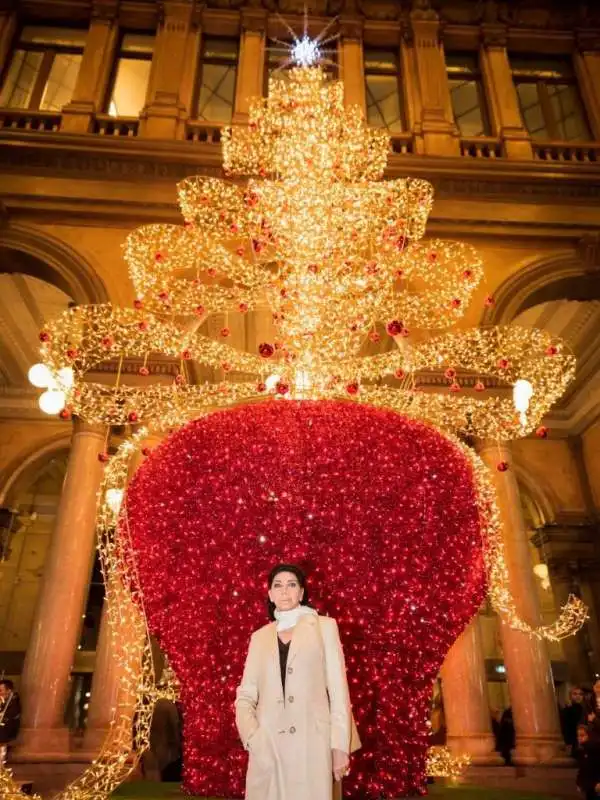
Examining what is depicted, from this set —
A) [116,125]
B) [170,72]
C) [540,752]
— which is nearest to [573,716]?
[540,752]

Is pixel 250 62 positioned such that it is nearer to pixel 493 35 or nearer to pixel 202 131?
pixel 202 131

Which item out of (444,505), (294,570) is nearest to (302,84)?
(444,505)

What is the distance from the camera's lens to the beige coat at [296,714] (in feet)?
7.84

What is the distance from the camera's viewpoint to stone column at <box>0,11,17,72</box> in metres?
10.8

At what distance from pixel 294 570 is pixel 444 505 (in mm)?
969

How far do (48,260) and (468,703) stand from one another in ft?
25.5

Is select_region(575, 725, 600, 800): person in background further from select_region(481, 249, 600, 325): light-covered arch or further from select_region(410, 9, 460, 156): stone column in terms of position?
select_region(410, 9, 460, 156): stone column

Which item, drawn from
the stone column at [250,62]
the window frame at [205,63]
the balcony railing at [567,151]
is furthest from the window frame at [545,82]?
the window frame at [205,63]

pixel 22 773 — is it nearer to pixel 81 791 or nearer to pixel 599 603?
pixel 81 791

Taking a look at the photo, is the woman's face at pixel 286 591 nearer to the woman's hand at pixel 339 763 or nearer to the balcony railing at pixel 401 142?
the woman's hand at pixel 339 763

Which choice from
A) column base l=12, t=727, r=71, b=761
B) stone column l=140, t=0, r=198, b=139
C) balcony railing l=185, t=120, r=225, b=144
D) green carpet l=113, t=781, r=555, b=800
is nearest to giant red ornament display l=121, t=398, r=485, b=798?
green carpet l=113, t=781, r=555, b=800

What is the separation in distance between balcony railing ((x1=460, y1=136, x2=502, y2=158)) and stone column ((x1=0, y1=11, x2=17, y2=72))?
8.29 metres

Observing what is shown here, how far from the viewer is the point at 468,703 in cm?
649

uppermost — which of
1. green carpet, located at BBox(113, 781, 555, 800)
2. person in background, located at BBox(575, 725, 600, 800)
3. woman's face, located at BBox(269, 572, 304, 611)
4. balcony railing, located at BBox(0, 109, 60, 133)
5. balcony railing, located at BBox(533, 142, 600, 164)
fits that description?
balcony railing, located at BBox(0, 109, 60, 133)
